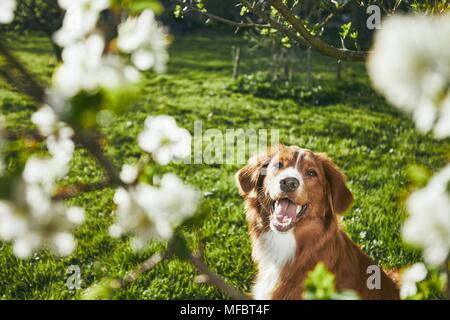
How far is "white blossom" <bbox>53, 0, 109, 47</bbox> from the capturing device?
0.90 m

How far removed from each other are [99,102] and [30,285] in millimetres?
3052

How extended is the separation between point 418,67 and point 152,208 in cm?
49

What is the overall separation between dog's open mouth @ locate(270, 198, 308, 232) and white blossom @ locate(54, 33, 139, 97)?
6.06 feet

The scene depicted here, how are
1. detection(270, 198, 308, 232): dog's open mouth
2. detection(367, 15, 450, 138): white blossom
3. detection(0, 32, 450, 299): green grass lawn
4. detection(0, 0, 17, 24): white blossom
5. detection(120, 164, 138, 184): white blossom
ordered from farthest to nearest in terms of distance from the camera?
detection(0, 32, 450, 299): green grass lawn, detection(270, 198, 308, 232): dog's open mouth, detection(120, 164, 138, 184): white blossom, detection(0, 0, 17, 24): white blossom, detection(367, 15, 450, 138): white blossom

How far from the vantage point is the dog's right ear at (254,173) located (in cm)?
279

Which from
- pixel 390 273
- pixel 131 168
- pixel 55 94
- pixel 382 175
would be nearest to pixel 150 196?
pixel 131 168

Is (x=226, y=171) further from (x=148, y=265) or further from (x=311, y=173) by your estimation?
(x=148, y=265)

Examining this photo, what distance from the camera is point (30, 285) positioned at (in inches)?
140

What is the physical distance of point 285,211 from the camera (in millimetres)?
2676

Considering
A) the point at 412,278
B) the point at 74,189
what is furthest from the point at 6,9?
the point at 412,278

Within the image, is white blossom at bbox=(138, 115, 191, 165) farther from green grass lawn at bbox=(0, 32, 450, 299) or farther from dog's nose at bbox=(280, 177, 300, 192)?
dog's nose at bbox=(280, 177, 300, 192)

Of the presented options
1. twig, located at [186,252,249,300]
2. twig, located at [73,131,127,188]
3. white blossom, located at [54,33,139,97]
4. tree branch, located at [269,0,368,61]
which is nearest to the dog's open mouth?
tree branch, located at [269,0,368,61]

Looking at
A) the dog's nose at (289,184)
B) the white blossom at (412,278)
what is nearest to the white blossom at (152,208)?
the white blossom at (412,278)

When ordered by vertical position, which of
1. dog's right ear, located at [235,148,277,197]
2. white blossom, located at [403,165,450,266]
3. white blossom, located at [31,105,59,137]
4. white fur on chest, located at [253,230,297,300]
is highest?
white blossom, located at [31,105,59,137]
